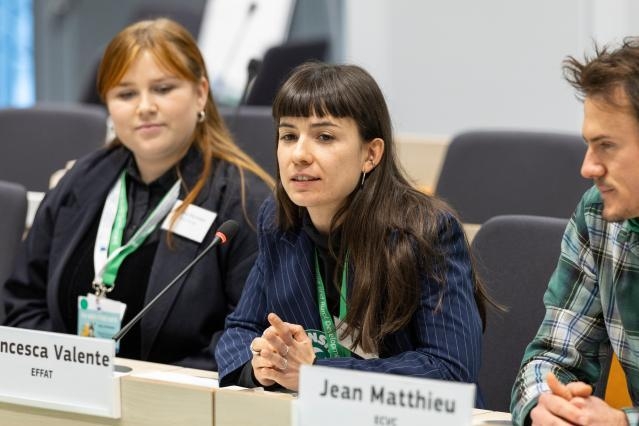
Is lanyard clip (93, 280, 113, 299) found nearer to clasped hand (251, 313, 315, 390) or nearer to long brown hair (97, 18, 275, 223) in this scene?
long brown hair (97, 18, 275, 223)

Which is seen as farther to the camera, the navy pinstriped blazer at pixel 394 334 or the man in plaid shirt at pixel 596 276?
the navy pinstriped blazer at pixel 394 334

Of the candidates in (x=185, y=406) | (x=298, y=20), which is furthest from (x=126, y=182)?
(x=298, y=20)

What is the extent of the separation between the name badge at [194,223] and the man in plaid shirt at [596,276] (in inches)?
39.3

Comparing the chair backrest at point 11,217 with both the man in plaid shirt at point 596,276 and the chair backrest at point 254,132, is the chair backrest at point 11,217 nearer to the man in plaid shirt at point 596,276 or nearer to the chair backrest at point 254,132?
the chair backrest at point 254,132

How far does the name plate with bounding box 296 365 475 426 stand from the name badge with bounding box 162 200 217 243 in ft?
3.76

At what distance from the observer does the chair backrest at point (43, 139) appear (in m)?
3.91

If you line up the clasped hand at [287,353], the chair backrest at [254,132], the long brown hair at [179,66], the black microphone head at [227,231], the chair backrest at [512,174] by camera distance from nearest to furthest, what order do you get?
1. the clasped hand at [287,353]
2. the black microphone head at [227,231]
3. the long brown hair at [179,66]
4. the chair backrest at [512,174]
5. the chair backrest at [254,132]

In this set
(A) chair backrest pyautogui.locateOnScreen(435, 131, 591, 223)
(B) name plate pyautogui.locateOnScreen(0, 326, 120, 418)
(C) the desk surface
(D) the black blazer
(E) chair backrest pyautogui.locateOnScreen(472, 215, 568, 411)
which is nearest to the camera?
(C) the desk surface

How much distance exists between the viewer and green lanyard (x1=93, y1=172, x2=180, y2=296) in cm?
278

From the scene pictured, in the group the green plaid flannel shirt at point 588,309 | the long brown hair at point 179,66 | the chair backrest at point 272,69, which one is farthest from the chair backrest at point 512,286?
the chair backrest at point 272,69

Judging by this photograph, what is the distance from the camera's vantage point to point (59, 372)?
6.15ft

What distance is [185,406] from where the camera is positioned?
1785mm

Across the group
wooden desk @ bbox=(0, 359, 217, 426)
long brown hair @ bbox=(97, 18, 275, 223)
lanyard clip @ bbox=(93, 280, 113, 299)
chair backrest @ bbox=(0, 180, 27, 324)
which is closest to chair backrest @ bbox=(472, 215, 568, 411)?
long brown hair @ bbox=(97, 18, 275, 223)

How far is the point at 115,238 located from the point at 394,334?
97cm
